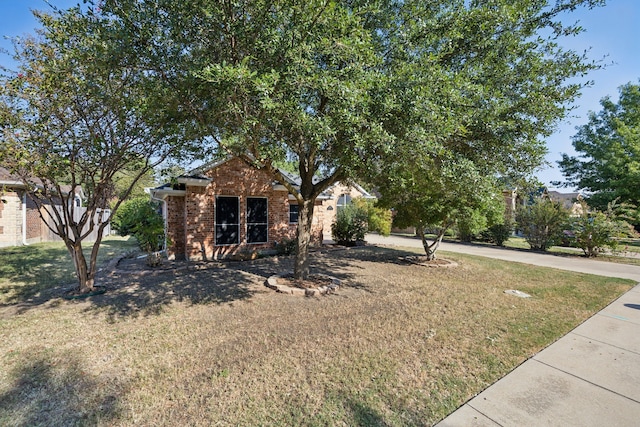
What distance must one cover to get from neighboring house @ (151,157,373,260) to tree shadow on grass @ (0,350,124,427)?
725cm

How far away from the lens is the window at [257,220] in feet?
39.8

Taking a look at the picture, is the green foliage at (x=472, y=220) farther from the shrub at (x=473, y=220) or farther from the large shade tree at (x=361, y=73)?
the large shade tree at (x=361, y=73)

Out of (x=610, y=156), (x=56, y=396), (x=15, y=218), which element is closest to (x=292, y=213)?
(x=56, y=396)

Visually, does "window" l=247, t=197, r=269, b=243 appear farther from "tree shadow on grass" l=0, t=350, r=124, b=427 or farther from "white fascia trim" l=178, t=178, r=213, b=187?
"tree shadow on grass" l=0, t=350, r=124, b=427

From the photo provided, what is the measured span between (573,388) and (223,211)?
1071 cm

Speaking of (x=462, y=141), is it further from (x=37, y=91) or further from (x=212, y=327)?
(x=37, y=91)

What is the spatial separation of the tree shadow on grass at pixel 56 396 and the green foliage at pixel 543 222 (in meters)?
17.4

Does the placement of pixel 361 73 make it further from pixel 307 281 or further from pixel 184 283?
pixel 184 283

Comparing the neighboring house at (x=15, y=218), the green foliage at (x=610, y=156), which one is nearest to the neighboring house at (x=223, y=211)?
the neighboring house at (x=15, y=218)

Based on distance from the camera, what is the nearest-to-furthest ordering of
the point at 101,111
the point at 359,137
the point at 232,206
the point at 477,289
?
the point at 359,137 < the point at 101,111 < the point at 477,289 < the point at 232,206

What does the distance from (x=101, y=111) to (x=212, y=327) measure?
190 inches

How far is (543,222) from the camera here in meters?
14.4

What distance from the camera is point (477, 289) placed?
722 centimetres

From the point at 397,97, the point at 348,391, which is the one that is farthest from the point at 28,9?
the point at 348,391
